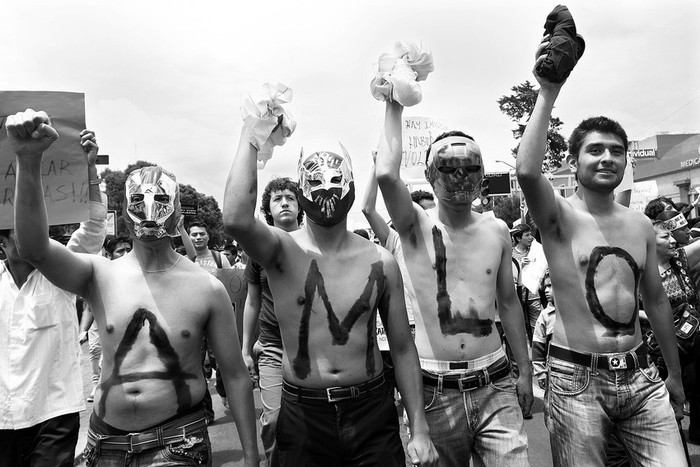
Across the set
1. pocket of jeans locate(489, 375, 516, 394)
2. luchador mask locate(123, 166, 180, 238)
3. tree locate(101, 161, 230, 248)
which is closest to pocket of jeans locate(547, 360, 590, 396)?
pocket of jeans locate(489, 375, 516, 394)

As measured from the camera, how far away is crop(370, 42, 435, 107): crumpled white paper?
3.20 metres

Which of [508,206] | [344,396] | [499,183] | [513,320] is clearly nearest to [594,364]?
[513,320]

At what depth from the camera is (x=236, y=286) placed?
670cm

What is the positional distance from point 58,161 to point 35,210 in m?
0.95

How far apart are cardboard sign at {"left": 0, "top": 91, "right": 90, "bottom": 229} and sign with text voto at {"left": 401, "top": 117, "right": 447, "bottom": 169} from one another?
Answer: 2.82 metres

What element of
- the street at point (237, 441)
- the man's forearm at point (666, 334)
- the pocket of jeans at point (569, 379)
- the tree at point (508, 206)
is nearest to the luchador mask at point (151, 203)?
the pocket of jeans at point (569, 379)

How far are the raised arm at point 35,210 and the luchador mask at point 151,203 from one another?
323 millimetres

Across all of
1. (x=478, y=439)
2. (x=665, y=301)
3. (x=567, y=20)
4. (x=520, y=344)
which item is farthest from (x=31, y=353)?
(x=665, y=301)

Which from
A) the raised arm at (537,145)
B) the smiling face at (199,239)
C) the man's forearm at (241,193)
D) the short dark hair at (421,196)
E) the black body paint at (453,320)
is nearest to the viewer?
the man's forearm at (241,193)

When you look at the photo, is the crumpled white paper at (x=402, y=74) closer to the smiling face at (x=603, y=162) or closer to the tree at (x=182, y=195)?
the smiling face at (x=603, y=162)

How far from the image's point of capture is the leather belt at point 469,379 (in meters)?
3.31

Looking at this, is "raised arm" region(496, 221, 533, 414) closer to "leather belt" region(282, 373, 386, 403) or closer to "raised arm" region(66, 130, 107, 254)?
"leather belt" region(282, 373, 386, 403)

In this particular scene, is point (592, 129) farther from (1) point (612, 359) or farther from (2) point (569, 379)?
(2) point (569, 379)

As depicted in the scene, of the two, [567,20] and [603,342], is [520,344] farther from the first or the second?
[567,20]
